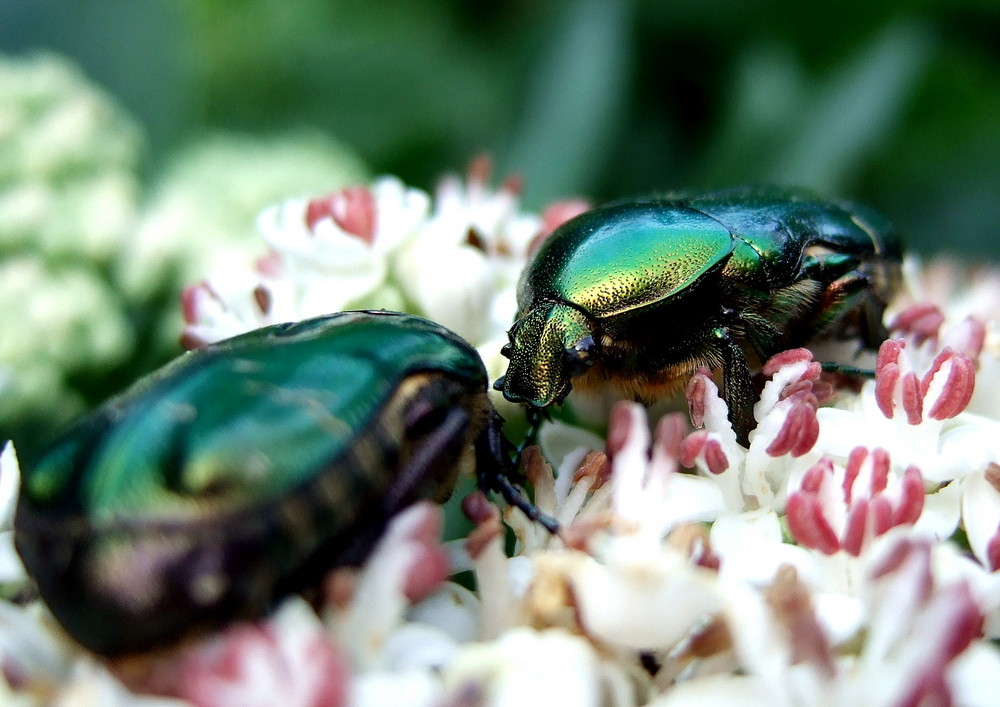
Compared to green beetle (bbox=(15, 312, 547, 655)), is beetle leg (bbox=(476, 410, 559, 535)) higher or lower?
lower

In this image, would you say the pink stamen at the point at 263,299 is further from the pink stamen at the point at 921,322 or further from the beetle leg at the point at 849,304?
the pink stamen at the point at 921,322

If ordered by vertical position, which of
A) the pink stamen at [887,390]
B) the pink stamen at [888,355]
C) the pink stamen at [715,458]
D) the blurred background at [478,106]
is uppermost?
the pink stamen at [888,355]

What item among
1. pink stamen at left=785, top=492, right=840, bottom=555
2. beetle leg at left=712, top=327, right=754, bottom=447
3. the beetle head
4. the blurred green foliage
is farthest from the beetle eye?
the blurred green foliage

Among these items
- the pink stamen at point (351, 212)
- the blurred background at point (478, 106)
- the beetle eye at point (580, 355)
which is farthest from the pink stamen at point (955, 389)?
the blurred background at point (478, 106)

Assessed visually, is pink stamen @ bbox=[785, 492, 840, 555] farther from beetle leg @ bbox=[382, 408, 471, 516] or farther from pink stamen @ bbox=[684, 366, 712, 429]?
beetle leg @ bbox=[382, 408, 471, 516]

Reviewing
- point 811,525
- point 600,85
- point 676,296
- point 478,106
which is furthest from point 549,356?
point 478,106

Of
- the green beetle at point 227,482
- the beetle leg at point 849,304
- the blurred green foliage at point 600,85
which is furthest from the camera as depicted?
the blurred green foliage at point 600,85
